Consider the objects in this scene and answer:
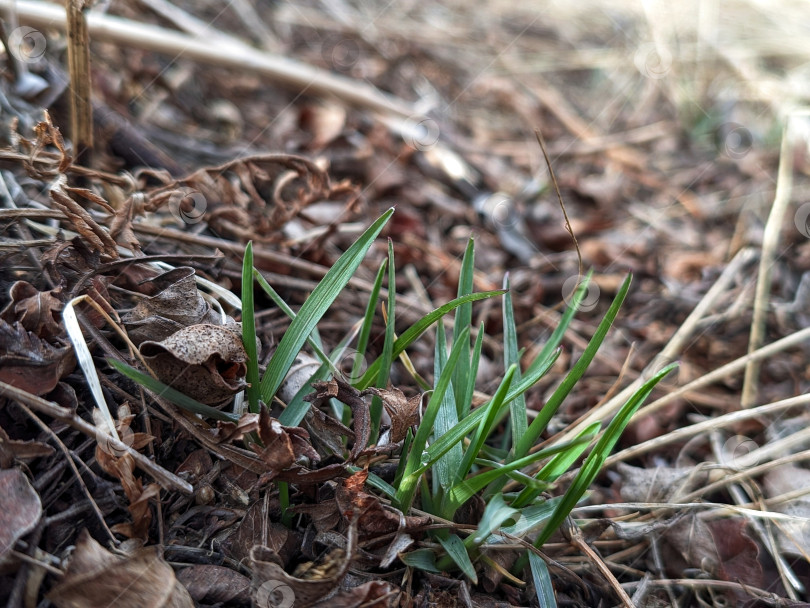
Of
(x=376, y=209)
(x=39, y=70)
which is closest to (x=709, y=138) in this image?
(x=376, y=209)

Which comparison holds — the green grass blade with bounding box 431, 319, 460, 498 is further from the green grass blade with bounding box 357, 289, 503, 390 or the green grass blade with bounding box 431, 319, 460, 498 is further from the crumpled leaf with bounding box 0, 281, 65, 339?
the crumpled leaf with bounding box 0, 281, 65, 339

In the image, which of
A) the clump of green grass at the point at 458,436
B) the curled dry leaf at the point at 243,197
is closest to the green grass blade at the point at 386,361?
the clump of green grass at the point at 458,436

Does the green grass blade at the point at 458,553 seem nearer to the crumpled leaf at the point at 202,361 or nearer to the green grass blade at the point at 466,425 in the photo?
the green grass blade at the point at 466,425

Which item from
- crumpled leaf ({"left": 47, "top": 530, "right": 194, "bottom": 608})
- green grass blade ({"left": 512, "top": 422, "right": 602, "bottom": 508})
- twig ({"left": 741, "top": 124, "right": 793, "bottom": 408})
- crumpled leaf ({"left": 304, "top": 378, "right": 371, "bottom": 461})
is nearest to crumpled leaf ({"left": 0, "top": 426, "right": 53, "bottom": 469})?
crumpled leaf ({"left": 47, "top": 530, "right": 194, "bottom": 608})

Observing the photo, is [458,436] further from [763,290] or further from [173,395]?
[763,290]

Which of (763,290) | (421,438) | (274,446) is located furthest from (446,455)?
(763,290)

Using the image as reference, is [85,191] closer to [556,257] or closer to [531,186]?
[556,257]
